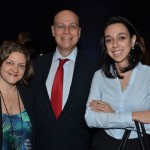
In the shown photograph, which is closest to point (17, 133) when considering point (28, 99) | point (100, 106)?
point (28, 99)

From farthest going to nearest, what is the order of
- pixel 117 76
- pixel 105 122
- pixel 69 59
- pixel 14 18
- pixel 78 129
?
pixel 14 18, pixel 69 59, pixel 78 129, pixel 117 76, pixel 105 122

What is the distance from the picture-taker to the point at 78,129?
2787 mm

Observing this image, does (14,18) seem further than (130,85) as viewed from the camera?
Yes

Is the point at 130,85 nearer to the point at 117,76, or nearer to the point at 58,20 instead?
the point at 117,76

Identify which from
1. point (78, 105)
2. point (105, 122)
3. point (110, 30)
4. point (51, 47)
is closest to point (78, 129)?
point (78, 105)

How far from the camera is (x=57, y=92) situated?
2.83 metres

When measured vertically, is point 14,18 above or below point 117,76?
above

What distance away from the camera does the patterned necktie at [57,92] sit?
9.14ft

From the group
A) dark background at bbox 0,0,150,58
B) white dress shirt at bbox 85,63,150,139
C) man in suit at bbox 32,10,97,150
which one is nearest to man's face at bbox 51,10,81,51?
man in suit at bbox 32,10,97,150

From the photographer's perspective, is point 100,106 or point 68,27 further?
point 68,27

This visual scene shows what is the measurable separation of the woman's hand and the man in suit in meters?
0.44

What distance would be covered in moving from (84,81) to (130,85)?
2.04ft

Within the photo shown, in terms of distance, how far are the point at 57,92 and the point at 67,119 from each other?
262mm

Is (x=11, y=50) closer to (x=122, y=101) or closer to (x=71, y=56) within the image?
(x=71, y=56)
